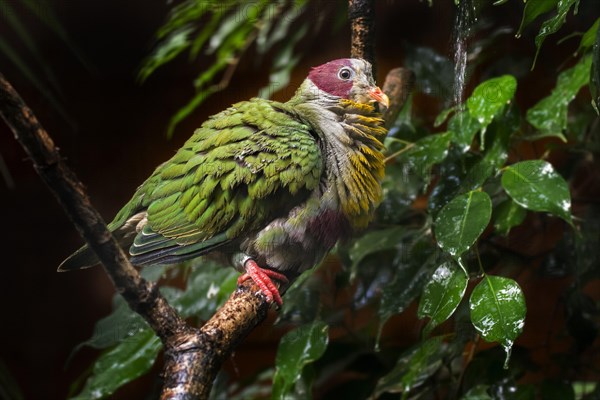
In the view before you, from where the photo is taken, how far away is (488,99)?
83 cm

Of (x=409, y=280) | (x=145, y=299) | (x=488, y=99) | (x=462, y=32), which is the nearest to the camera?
(x=145, y=299)

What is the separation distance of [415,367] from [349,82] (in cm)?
39

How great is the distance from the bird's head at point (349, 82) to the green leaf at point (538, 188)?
9.9 inches

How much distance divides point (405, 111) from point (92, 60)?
420 millimetres

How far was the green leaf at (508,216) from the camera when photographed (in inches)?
36.9

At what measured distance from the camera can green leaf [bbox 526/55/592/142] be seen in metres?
0.94

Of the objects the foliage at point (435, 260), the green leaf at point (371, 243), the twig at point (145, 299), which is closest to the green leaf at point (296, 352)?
the foliage at point (435, 260)

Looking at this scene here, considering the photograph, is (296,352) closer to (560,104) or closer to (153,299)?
(153,299)

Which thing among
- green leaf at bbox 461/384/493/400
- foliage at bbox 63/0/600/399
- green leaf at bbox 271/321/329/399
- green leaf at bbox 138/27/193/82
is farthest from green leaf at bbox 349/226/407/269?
green leaf at bbox 138/27/193/82

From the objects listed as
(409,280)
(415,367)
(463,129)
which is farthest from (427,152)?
(415,367)

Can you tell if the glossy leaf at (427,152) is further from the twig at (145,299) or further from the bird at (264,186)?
the twig at (145,299)

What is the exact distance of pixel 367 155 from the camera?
72 cm

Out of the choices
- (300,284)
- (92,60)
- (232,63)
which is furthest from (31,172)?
(300,284)

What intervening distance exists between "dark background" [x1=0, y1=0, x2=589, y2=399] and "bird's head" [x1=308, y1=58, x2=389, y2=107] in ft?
0.13
